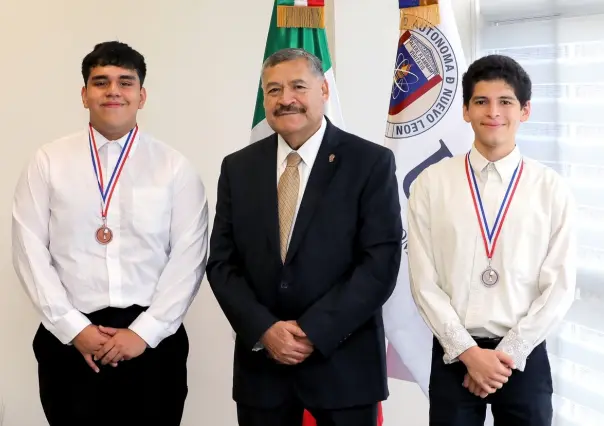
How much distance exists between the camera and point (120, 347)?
7.35ft

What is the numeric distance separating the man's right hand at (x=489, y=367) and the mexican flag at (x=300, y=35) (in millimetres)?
1290

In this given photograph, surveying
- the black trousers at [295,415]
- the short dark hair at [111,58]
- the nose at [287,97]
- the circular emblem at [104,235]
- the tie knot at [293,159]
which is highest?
the short dark hair at [111,58]

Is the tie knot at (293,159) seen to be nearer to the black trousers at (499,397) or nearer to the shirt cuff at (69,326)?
the black trousers at (499,397)

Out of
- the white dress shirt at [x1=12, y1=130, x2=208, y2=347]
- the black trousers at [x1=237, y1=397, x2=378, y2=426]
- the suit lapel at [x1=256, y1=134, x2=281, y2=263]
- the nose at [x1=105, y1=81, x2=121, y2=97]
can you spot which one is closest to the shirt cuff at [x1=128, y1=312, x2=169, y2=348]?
the white dress shirt at [x1=12, y1=130, x2=208, y2=347]

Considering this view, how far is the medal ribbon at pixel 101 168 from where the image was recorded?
236 centimetres

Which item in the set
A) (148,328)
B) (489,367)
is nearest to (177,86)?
(148,328)

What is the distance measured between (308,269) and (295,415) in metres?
0.49

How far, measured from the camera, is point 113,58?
237cm

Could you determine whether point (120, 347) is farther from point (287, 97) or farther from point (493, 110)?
point (493, 110)

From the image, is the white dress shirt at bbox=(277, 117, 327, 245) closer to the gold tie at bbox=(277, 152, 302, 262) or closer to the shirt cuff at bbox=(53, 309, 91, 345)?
the gold tie at bbox=(277, 152, 302, 262)

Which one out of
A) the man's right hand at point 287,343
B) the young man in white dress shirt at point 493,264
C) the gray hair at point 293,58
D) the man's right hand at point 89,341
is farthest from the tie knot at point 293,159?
the man's right hand at point 89,341

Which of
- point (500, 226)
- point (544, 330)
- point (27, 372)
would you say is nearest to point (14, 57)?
point (27, 372)

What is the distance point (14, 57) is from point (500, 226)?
261cm

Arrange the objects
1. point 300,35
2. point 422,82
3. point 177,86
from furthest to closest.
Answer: point 177,86, point 300,35, point 422,82
